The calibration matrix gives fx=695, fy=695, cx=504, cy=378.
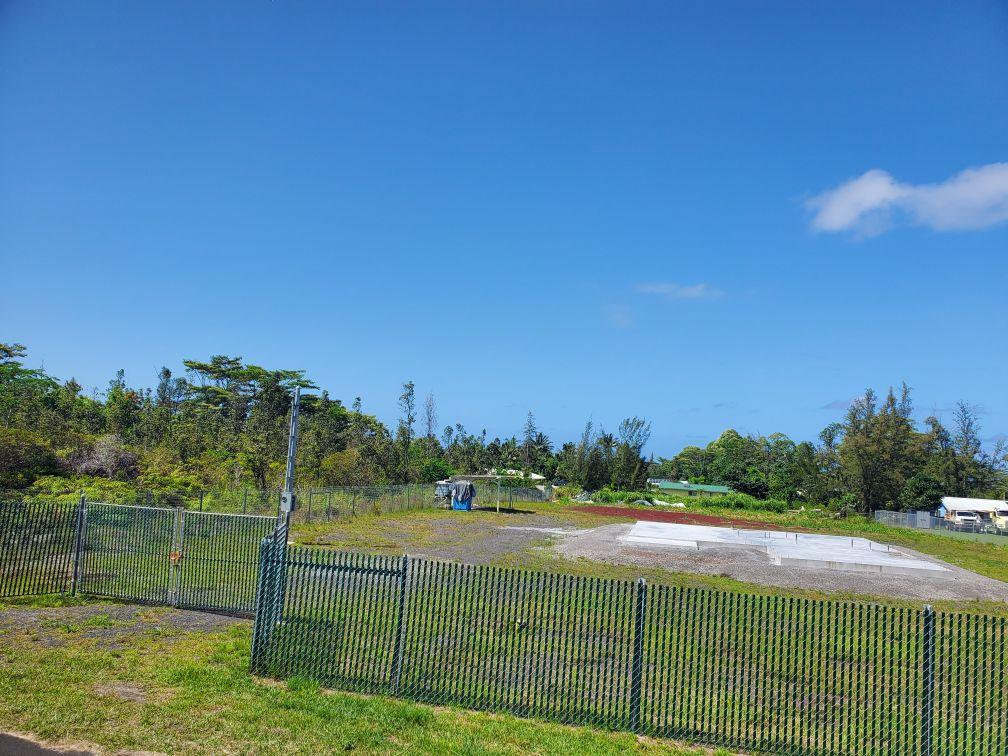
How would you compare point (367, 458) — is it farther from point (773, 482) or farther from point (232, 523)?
point (773, 482)

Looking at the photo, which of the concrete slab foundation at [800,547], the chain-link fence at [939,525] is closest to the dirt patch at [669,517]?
the chain-link fence at [939,525]

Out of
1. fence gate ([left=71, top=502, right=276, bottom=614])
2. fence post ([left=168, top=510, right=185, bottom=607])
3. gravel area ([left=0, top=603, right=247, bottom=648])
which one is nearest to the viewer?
gravel area ([left=0, top=603, right=247, bottom=648])

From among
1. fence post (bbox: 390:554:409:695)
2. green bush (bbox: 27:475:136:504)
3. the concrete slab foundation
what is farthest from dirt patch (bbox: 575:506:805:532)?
fence post (bbox: 390:554:409:695)

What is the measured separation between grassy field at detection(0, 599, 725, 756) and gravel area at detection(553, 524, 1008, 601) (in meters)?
15.2

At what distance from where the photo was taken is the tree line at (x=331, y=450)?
108 feet

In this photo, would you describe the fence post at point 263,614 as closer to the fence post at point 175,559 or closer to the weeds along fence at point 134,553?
the weeds along fence at point 134,553

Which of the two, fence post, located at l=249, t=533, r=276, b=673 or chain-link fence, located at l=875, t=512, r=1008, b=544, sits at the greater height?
fence post, located at l=249, t=533, r=276, b=673

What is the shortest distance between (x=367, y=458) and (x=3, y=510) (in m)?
38.8

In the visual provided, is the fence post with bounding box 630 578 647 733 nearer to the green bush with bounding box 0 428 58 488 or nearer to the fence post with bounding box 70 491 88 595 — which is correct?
the fence post with bounding box 70 491 88 595

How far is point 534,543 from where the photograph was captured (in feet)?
95.1

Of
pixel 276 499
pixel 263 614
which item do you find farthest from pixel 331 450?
pixel 263 614

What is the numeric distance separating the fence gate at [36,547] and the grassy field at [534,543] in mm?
10408

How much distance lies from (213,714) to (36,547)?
24.4ft

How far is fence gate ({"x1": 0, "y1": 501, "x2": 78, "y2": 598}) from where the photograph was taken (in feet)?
41.2
